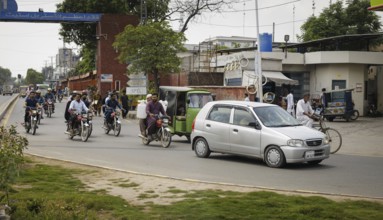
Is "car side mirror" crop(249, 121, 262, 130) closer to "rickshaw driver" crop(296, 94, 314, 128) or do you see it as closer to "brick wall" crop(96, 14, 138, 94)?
"rickshaw driver" crop(296, 94, 314, 128)

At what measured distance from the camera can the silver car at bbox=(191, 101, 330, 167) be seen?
40.6 feet

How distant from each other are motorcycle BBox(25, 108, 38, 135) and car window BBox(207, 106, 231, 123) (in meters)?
9.37

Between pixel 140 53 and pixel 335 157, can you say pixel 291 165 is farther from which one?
pixel 140 53

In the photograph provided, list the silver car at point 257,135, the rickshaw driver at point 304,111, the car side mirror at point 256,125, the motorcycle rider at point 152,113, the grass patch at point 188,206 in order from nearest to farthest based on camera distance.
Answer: the grass patch at point 188,206, the silver car at point 257,135, the car side mirror at point 256,125, the rickshaw driver at point 304,111, the motorcycle rider at point 152,113

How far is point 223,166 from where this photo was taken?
12.7 metres

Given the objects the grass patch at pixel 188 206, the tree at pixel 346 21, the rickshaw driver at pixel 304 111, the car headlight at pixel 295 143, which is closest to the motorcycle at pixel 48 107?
the rickshaw driver at pixel 304 111

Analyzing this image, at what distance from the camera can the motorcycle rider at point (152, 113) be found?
1739 centimetres

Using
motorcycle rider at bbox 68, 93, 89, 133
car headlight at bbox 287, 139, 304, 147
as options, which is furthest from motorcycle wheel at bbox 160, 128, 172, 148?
car headlight at bbox 287, 139, 304, 147

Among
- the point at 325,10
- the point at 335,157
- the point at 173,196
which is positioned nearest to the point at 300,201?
the point at 173,196

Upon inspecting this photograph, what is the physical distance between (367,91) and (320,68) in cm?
356

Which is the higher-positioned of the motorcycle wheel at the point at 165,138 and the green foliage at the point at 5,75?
the green foliage at the point at 5,75

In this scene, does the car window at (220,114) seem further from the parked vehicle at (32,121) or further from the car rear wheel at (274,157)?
the parked vehicle at (32,121)

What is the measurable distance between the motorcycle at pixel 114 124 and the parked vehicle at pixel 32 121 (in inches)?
111

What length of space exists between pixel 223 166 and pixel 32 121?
441 inches
